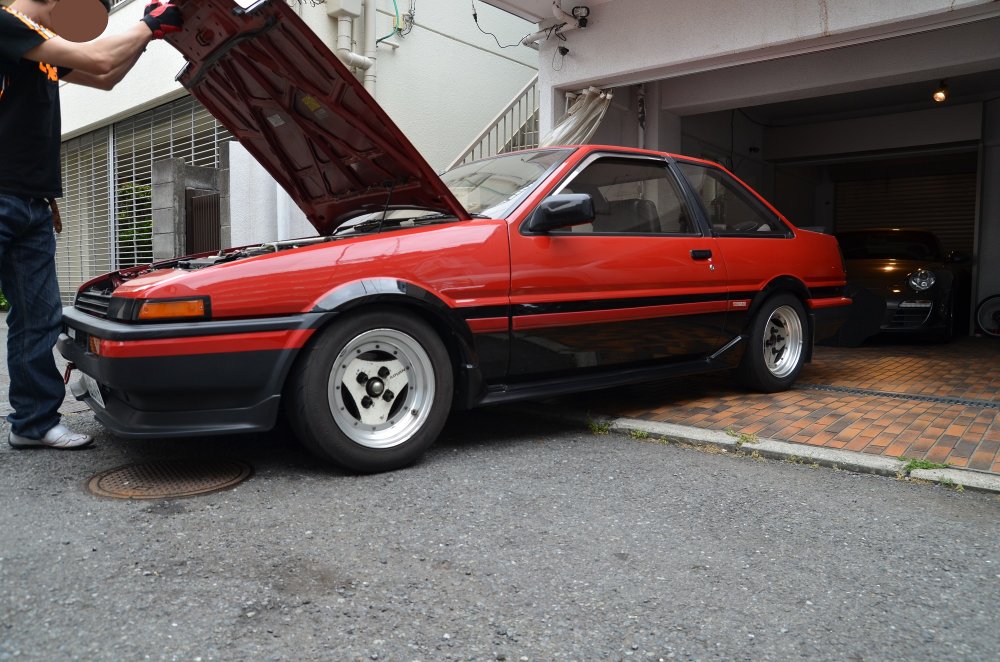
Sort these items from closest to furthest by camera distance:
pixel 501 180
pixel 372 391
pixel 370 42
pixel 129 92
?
pixel 372 391
pixel 501 180
pixel 370 42
pixel 129 92

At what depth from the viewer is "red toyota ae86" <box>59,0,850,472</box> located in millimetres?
2840

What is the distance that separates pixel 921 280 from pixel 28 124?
27.8 feet

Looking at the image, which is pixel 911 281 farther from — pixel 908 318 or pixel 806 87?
pixel 806 87

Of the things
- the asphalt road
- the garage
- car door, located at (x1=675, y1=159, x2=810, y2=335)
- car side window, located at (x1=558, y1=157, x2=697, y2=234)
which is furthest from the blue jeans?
the garage

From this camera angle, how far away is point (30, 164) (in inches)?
127

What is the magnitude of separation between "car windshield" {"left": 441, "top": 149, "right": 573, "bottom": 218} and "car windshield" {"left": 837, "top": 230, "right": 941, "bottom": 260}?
22.0 feet

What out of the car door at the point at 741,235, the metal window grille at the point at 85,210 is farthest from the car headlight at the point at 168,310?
the metal window grille at the point at 85,210

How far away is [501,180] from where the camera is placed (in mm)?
3977

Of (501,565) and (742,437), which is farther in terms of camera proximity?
(742,437)

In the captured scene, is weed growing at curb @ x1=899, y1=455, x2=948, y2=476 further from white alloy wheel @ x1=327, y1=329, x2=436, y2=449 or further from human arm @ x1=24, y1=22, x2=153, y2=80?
human arm @ x1=24, y1=22, x2=153, y2=80

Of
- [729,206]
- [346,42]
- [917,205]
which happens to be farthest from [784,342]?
[917,205]

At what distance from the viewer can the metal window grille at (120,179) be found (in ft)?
35.9

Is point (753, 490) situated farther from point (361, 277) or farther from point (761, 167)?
point (761, 167)

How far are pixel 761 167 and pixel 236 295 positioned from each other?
1231 centimetres
